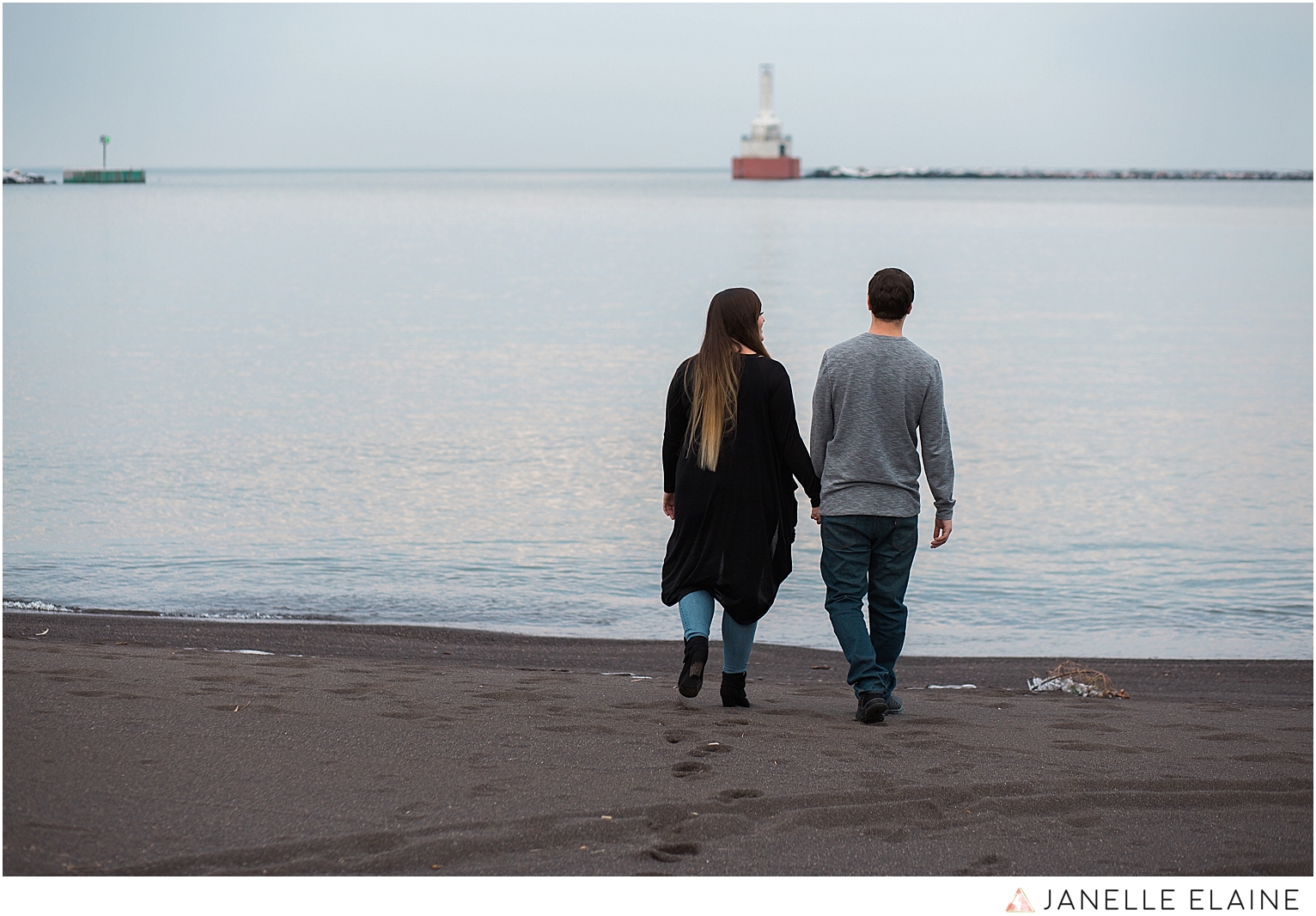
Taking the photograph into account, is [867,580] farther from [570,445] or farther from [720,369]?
[570,445]

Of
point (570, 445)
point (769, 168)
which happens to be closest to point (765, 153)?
point (769, 168)

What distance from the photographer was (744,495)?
4906 mm

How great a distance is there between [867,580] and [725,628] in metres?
0.61

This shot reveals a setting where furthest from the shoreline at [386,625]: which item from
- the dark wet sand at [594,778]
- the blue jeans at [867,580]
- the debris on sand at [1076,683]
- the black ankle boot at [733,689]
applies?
the blue jeans at [867,580]

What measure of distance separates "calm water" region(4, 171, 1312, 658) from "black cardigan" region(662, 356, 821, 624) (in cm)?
314

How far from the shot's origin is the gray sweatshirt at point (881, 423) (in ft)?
15.5

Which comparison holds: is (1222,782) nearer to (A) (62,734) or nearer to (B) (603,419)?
(A) (62,734)

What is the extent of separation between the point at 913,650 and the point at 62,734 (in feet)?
17.0

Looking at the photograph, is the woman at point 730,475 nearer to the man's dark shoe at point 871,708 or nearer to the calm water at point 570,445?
the man's dark shoe at point 871,708

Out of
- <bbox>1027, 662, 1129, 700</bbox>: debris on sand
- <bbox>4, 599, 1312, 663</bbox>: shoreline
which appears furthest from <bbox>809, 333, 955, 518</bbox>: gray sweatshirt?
<bbox>4, 599, 1312, 663</bbox>: shoreline

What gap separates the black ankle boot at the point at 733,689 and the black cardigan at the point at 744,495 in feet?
0.88

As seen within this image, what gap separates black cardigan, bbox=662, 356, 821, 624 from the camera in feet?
15.9

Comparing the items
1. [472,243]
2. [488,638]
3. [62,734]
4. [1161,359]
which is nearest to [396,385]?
[488,638]
